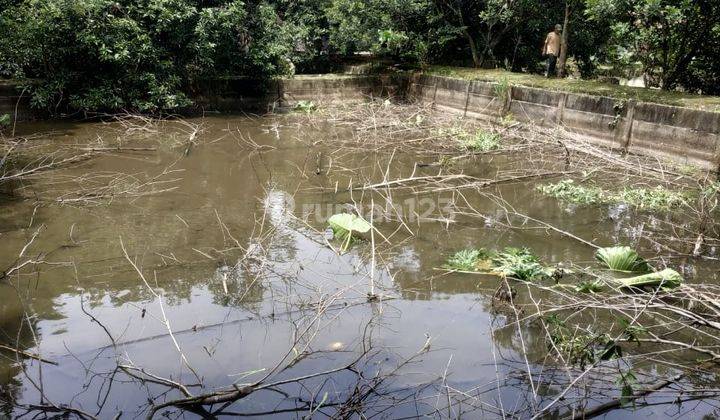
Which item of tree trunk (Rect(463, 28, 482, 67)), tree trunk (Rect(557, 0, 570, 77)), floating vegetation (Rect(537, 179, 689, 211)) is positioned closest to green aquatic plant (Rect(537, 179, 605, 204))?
floating vegetation (Rect(537, 179, 689, 211))

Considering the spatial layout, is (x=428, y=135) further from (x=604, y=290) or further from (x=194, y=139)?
(x=604, y=290)

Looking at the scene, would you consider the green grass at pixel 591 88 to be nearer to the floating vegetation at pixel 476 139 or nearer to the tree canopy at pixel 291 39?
the tree canopy at pixel 291 39

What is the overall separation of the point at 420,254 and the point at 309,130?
797 cm

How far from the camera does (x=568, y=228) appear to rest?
23.6 feet

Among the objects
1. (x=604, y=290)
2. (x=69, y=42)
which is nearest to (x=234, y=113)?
(x=69, y=42)

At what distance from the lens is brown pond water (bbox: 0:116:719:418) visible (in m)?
3.92

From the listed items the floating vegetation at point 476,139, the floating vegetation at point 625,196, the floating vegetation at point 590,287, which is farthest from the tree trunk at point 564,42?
the floating vegetation at point 590,287

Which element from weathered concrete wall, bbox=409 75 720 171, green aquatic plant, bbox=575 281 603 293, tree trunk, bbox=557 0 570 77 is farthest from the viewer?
tree trunk, bbox=557 0 570 77

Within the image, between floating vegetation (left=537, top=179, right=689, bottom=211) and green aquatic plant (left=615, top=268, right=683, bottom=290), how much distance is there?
3.18 m

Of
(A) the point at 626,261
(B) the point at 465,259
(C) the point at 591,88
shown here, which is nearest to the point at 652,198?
(A) the point at 626,261

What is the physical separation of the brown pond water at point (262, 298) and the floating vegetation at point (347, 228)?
157mm

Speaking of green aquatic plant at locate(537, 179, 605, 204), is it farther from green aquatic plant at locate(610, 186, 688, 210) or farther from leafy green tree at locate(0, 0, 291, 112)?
leafy green tree at locate(0, 0, 291, 112)

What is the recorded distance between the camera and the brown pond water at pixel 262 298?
392 cm

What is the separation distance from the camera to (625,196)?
825 cm
